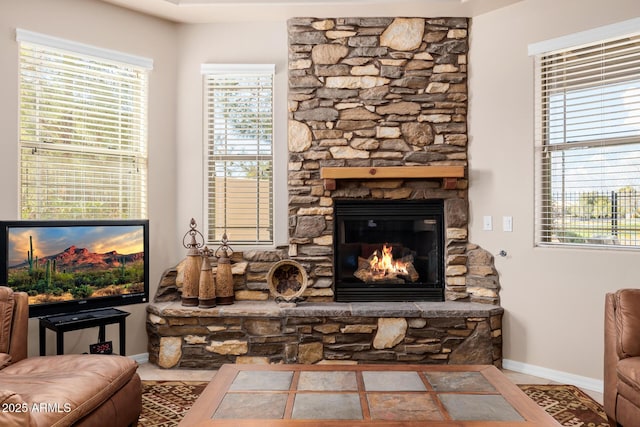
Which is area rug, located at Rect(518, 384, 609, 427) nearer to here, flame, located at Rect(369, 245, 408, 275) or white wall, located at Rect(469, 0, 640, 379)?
white wall, located at Rect(469, 0, 640, 379)

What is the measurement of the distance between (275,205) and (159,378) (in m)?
1.69

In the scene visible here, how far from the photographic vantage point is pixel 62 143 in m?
3.48

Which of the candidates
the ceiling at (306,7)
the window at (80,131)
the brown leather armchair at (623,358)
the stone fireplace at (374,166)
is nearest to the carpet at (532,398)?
the brown leather armchair at (623,358)

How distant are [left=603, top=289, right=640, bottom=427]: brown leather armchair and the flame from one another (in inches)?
67.7

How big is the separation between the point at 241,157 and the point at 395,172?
4.62 ft

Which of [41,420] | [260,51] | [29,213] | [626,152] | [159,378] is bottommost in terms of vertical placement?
[159,378]

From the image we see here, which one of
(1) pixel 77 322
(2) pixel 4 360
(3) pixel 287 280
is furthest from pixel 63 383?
(3) pixel 287 280

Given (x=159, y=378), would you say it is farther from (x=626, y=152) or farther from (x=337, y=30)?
(x=626, y=152)

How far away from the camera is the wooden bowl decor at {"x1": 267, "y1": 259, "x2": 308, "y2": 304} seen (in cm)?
374

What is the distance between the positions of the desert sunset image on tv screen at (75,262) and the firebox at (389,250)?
67.0 inches

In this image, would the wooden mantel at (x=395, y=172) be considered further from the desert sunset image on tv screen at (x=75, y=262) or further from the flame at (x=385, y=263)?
the desert sunset image on tv screen at (x=75, y=262)

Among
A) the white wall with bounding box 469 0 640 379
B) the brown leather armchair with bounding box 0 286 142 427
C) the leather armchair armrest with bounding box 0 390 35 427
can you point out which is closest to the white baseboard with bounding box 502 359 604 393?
the white wall with bounding box 469 0 640 379

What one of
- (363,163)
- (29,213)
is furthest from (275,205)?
(29,213)

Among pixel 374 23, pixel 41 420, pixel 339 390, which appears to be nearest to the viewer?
pixel 41 420
